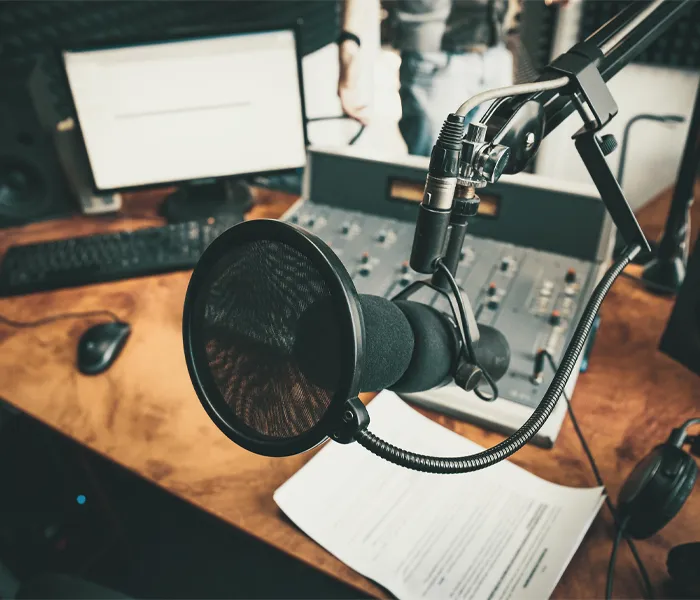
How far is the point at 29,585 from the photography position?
2.26 feet

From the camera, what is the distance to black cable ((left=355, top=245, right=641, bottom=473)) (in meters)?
0.42

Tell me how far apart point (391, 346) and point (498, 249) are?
0.60 metres

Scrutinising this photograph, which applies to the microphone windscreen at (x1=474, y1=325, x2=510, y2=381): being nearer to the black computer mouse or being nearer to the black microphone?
the black microphone

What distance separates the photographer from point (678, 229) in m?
1.00

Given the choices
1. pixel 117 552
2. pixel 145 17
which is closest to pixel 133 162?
pixel 145 17

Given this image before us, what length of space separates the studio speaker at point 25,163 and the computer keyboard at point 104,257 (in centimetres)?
17

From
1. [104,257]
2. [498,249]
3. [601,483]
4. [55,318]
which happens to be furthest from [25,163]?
[601,483]

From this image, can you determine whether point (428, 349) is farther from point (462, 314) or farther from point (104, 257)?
point (104, 257)

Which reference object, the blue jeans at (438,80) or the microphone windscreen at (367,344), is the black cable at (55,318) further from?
the blue jeans at (438,80)

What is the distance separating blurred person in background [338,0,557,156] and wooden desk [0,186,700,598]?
3.45 feet

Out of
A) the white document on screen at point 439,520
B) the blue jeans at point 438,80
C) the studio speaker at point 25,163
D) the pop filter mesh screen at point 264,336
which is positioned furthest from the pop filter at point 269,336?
the blue jeans at point 438,80

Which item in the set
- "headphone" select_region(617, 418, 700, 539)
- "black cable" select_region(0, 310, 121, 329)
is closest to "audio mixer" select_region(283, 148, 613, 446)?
"headphone" select_region(617, 418, 700, 539)

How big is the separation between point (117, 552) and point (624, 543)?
4.00 ft

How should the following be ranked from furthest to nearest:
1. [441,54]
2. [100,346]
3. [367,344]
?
[441,54] → [100,346] → [367,344]
